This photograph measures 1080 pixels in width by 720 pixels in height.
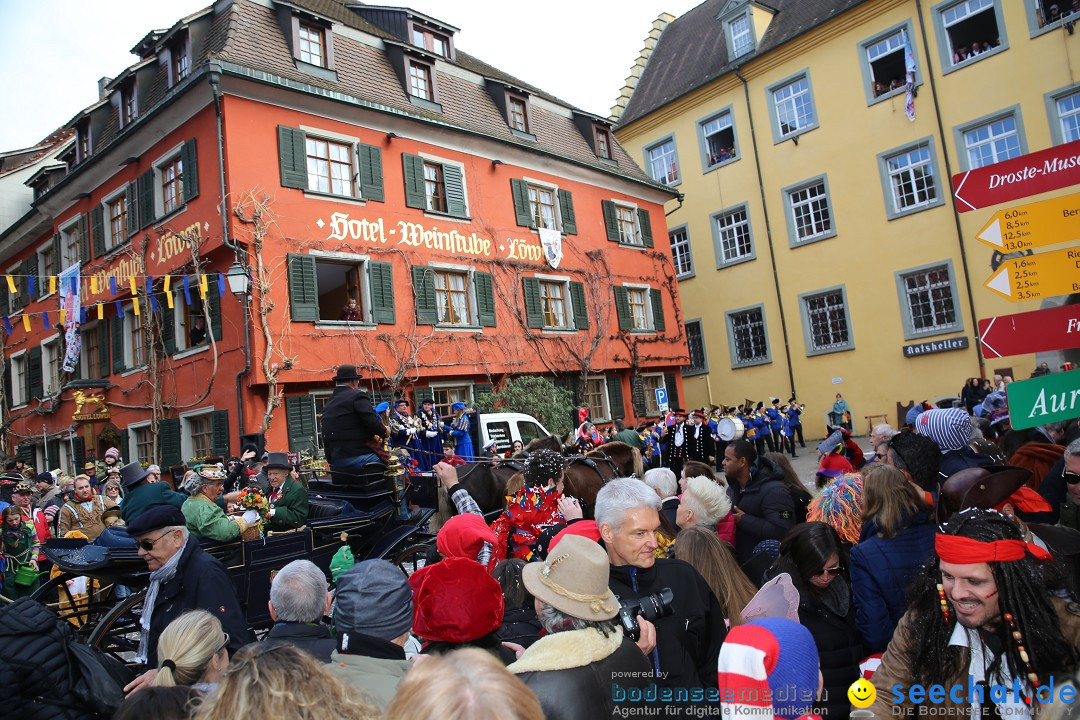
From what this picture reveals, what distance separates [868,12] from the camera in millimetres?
24109

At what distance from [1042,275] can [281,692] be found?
4.79 m

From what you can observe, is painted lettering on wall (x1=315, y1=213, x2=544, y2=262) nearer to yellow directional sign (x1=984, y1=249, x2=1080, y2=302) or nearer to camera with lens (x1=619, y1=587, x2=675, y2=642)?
yellow directional sign (x1=984, y1=249, x2=1080, y2=302)

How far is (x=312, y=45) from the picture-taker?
57.7 ft

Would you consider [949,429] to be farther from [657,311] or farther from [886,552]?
[657,311]

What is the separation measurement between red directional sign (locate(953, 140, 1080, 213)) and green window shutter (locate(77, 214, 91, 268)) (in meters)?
21.1

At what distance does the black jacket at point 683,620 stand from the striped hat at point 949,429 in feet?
10.1

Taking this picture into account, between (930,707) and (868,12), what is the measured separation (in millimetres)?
26866

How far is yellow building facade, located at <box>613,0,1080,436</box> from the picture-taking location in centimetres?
2186

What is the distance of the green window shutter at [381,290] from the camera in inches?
669

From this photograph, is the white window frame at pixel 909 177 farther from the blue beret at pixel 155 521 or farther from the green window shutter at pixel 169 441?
the blue beret at pixel 155 521

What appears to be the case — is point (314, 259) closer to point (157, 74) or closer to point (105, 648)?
point (157, 74)

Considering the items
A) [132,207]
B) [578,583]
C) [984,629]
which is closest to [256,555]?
[578,583]

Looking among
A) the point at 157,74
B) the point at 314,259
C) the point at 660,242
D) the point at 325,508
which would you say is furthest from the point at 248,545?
the point at 660,242

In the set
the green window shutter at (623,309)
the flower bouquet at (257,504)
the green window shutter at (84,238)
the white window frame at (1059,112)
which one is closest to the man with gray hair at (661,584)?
the flower bouquet at (257,504)
